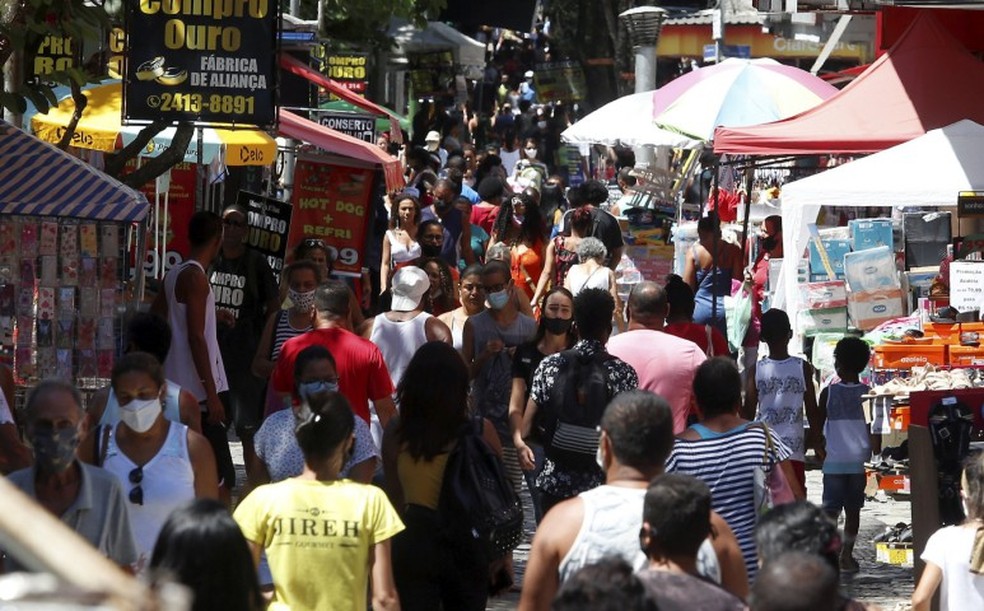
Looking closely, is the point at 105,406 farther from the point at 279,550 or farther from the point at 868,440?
the point at 868,440

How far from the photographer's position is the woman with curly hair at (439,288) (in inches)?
469

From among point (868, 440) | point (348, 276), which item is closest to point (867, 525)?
point (868, 440)

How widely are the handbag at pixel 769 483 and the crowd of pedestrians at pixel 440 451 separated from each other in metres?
0.01

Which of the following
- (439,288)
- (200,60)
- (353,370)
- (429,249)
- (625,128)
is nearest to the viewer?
(353,370)

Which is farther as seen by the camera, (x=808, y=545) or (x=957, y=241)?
(x=957, y=241)

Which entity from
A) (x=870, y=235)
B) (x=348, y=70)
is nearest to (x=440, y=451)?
(x=870, y=235)

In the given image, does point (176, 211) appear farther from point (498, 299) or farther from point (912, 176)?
point (912, 176)

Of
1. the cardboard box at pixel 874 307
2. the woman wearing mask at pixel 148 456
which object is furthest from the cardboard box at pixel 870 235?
the woman wearing mask at pixel 148 456

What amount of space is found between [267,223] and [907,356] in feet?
16.6

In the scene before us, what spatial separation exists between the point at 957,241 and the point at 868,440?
11.1 feet

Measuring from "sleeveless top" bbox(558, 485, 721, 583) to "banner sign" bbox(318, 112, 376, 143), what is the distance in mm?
16497

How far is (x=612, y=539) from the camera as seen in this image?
5004 mm

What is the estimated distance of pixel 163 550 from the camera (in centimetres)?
457

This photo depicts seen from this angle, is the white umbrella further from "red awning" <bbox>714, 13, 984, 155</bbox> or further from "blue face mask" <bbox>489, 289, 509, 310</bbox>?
"blue face mask" <bbox>489, 289, 509, 310</bbox>
